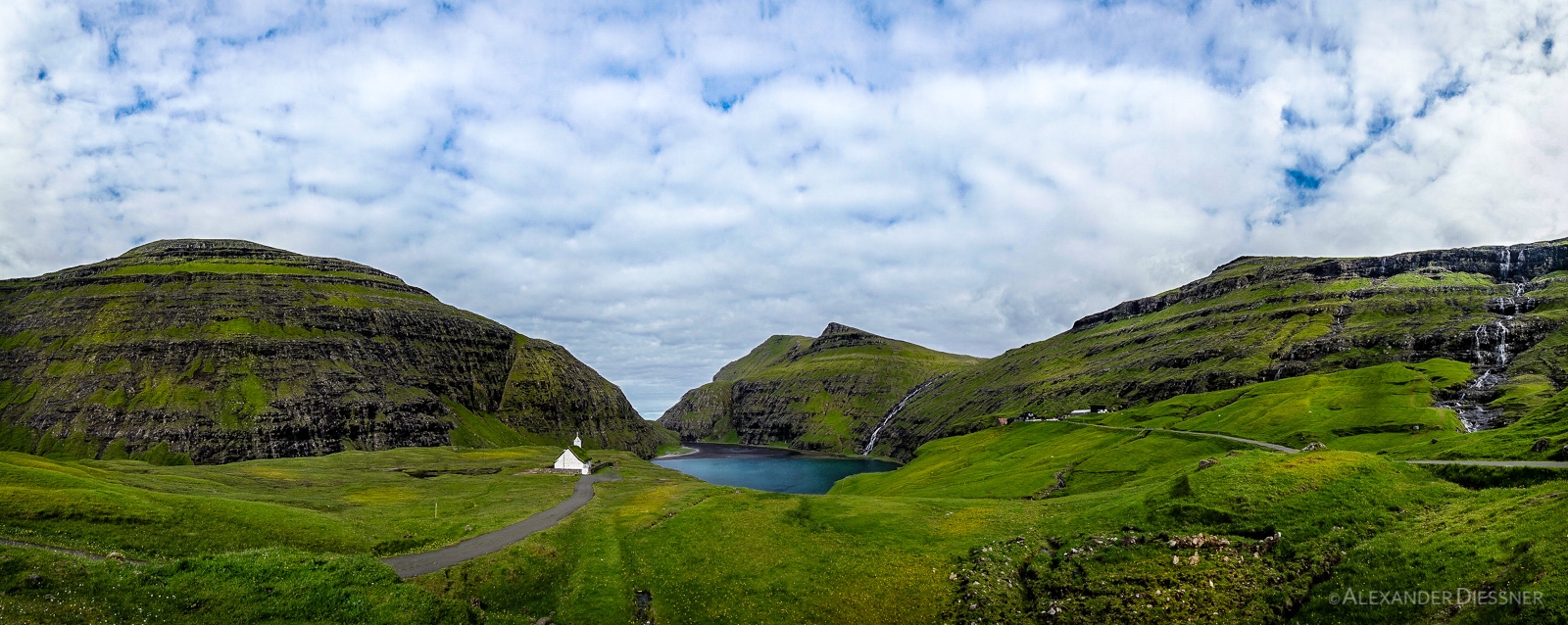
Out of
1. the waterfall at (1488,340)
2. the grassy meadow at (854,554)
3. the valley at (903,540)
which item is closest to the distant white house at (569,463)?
the valley at (903,540)

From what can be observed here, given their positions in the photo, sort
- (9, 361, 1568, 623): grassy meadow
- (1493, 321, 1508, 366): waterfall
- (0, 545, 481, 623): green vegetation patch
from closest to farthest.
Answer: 1. (0, 545, 481, 623): green vegetation patch
2. (9, 361, 1568, 623): grassy meadow
3. (1493, 321, 1508, 366): waterfall

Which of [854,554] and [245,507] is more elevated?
[245,507]

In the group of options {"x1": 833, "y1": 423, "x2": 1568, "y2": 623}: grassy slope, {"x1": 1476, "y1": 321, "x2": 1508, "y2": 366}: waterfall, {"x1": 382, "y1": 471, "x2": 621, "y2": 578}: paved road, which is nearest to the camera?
{"x1": 833, "y1": 423, "x2": 1568, "y2": 623}: grassy slope

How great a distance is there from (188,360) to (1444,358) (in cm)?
33189

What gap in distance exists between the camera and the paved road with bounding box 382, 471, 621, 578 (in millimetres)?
39691

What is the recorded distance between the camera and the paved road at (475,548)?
39.7 metres

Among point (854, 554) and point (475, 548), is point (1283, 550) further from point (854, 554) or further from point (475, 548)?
point (475, 548)

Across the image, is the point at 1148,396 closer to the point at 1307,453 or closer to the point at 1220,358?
the point at 1220,358

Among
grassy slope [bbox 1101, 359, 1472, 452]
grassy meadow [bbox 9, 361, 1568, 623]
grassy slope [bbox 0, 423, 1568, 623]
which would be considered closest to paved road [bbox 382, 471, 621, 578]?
grassy meadow [bbox 9, 361, 1568, 623]

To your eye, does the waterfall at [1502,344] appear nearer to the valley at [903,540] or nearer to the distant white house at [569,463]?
the valley at [903,540]

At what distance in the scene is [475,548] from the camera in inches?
1766

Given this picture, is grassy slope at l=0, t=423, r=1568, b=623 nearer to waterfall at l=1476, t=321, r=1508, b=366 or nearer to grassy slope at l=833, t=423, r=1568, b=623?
grassy slope at l=833, t=423, r=1568, b=623

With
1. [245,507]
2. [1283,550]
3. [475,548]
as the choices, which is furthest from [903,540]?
[245,507]

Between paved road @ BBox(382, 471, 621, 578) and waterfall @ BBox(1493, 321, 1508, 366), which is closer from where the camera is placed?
paved road @ BBox(382, 471, 621, 578)
